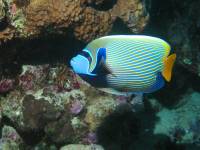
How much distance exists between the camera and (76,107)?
5.31m

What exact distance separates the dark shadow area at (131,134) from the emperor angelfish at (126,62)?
277cm

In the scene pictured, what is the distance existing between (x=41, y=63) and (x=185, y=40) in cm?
290

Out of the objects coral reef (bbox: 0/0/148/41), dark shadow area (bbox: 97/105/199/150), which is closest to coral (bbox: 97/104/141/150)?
dark shadow area (bbox: 97/105/199/150)

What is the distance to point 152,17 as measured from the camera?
6961 mm

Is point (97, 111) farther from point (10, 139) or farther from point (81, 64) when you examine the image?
point (81, 64)

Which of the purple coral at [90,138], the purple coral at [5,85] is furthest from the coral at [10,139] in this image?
the purple coral at [90,138]

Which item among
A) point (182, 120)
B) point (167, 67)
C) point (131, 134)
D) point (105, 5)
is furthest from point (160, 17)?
point (167, 67)

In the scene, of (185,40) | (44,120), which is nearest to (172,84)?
(185,40)

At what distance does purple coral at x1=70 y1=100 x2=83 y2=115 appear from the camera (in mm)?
5285

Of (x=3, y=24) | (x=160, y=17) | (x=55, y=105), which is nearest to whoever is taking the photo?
(x=3, y=24)

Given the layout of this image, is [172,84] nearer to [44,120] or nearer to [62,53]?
[62,53]

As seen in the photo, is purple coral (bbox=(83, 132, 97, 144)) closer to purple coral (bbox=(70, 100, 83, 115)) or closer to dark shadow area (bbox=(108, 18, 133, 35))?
purple coral (bbox=(70, 100, 83, 115))

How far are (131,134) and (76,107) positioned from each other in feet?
4.04

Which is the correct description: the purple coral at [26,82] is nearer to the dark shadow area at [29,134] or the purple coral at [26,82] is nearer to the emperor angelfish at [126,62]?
the dark shadow area at [29,134]
